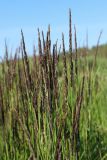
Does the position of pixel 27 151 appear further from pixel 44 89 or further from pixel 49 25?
pixel 49 25

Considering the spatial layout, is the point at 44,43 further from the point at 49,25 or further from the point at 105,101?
the point at 105,101

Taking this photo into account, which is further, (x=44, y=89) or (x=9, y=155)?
(x=9, y=155)

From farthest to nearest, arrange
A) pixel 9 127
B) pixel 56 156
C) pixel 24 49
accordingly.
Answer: pixel 9 127 → pixel 24 49 → pixel 56 156

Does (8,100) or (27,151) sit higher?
(8,100)

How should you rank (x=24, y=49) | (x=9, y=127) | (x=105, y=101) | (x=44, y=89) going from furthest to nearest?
(x=105, y=101)
(x=9, y=127)
(x=24, y=49)
(x=44, y=89)

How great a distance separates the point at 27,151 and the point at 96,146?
1.61 ft

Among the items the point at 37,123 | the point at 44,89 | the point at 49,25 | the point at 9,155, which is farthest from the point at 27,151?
the point at 49,25

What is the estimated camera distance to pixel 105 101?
152 inches

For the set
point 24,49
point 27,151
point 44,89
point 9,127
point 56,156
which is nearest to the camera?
point 56,156

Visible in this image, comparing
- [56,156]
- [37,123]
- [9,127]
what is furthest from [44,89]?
[9,127]

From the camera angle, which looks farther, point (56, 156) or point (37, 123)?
point (37, 123)

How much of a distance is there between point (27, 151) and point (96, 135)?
2.10ft

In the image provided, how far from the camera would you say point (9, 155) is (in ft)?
7.39

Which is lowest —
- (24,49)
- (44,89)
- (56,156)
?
(56,156)
